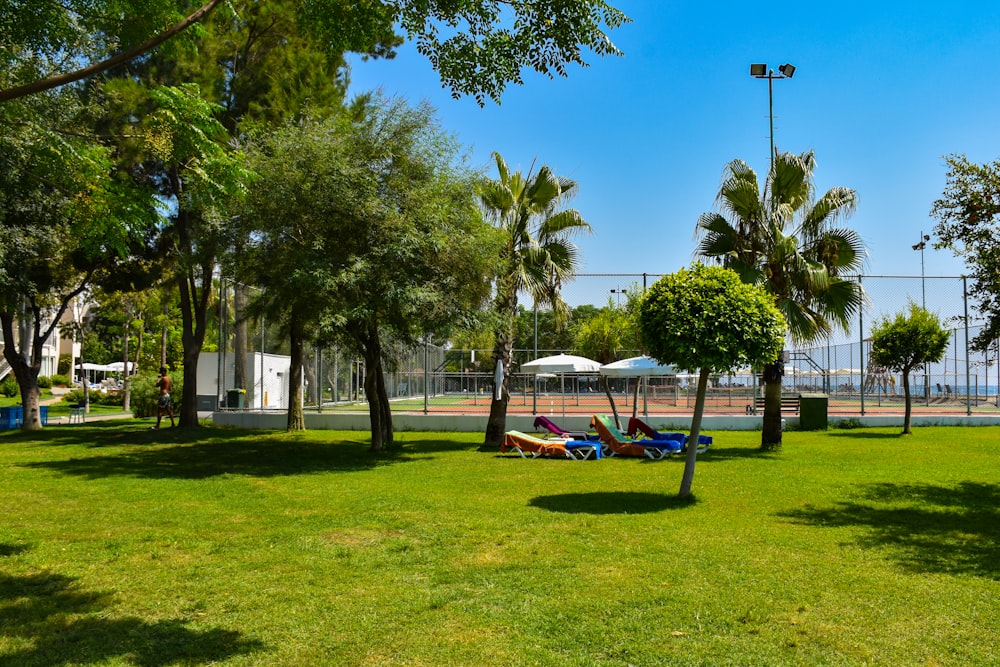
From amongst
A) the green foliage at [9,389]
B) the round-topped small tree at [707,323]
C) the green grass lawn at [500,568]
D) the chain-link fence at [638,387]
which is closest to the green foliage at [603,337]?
the chain-link fence at [638,387]

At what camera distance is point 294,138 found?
13984mm

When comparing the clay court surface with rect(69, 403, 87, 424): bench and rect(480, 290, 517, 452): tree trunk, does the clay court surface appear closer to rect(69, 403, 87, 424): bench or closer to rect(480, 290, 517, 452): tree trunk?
rect(480, 290, 517, 452): tree trunk

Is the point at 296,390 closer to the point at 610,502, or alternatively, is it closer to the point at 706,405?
the point at 610,502

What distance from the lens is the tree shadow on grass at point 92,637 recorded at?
4285 mm

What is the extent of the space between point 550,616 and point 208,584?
9.11 ft

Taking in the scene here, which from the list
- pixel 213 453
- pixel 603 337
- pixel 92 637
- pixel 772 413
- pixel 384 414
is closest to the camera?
pixel 92 637

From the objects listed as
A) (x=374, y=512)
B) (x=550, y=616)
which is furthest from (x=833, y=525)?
(x=374, y=512)

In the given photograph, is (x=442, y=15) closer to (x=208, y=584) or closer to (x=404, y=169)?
(x=208, y=584)

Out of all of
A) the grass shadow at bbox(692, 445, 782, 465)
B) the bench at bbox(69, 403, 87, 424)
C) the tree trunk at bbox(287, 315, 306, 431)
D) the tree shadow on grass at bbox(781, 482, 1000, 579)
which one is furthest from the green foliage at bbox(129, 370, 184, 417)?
the tree shadow on grass at bbox(781, 482, 1000, 579)

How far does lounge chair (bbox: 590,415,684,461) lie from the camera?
1512 cm

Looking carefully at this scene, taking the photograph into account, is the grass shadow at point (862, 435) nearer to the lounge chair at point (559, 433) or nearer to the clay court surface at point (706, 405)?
the clay court surface at point (706, 405)

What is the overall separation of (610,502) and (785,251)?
357 inches

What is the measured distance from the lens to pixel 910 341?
20578 mm

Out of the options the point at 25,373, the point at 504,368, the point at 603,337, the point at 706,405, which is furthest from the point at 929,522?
the point at 603,337
